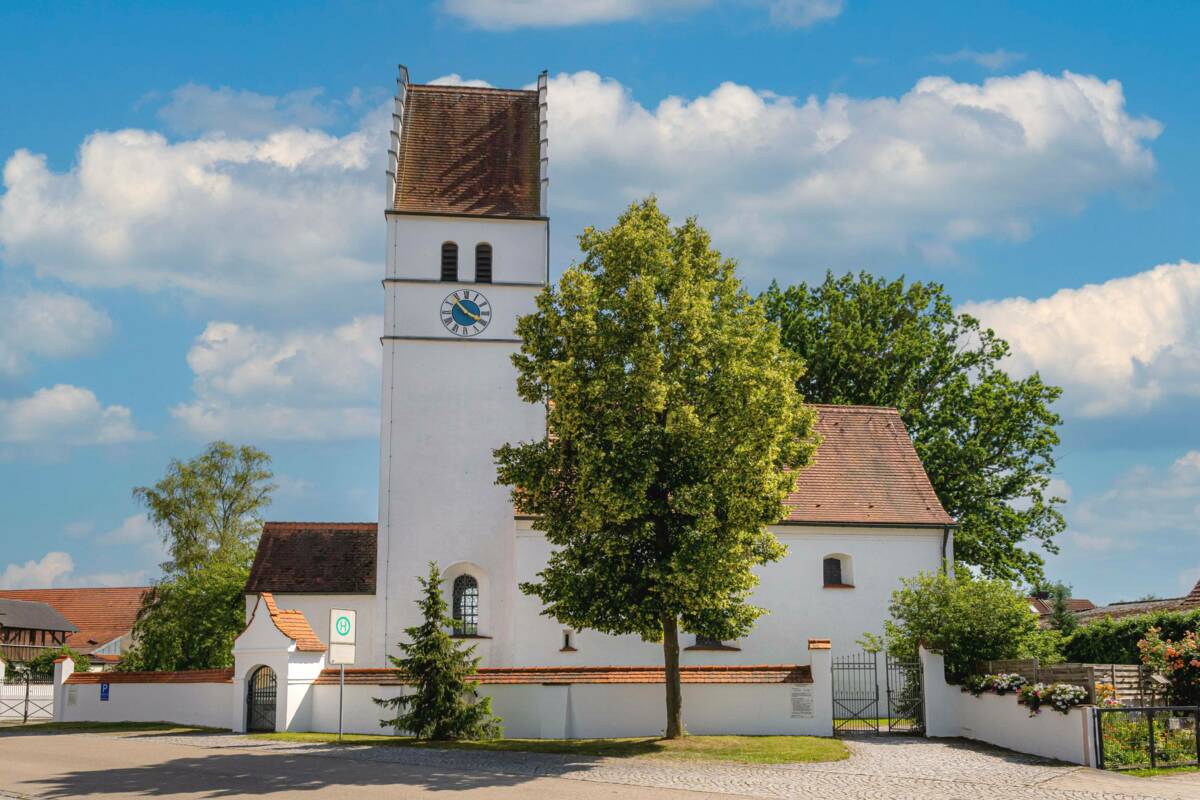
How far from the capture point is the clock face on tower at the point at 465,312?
36.7 meters

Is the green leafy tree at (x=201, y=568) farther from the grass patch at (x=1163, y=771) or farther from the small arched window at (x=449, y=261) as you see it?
the grass patch at (x=1163, y=771)

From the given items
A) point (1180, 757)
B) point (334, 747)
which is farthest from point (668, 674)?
point (1180, 757)

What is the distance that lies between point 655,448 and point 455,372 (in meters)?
13.7

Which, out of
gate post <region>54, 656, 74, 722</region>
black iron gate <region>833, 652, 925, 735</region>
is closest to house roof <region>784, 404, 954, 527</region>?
black iron gate <region>833, 652, 925, 735</region>

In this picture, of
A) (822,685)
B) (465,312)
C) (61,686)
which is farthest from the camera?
(465,312)

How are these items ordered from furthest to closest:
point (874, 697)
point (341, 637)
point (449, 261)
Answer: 1. point (449, 261)
2. point (874, 697)
3. point (341, 637)

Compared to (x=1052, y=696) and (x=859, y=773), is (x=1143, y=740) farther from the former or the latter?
(x=859, y=773)

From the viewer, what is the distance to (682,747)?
76.9ft

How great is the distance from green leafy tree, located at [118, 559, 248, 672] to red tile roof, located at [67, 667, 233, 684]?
6640 millimetres

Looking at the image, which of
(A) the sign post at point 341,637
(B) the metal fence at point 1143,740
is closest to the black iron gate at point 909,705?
(B) the metal fence at point 1143,740

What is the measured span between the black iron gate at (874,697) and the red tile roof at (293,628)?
517 inches

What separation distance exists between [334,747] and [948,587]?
48.8 ft

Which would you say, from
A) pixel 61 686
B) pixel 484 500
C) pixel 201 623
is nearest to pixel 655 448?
pixel 484 500

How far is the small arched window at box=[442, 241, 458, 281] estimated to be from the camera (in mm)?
37344
